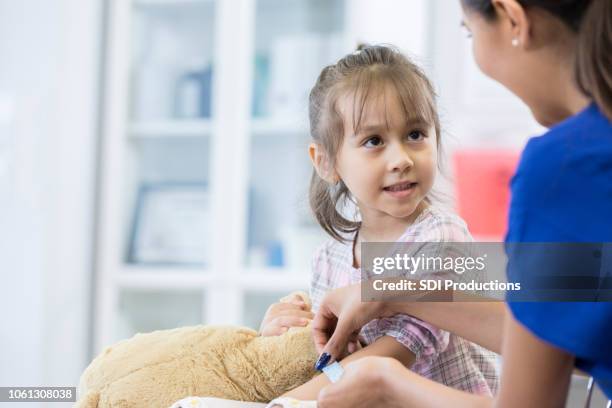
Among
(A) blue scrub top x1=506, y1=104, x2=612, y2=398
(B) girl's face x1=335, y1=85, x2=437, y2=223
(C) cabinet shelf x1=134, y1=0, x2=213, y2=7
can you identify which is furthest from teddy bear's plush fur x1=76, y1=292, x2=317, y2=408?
(C) cabinet shelf x1=134, y1=0, x2=213, y2=7

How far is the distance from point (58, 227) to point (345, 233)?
1.51 metres

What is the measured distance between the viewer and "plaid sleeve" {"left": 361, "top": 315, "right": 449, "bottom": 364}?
3.04 ft

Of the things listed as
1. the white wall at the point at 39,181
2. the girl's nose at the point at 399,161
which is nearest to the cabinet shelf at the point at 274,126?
the white wall at the point at 39,181

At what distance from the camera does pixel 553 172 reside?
620mm

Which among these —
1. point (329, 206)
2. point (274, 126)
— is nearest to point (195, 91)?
point (274, 126)

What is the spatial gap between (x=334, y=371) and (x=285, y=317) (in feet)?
0.52

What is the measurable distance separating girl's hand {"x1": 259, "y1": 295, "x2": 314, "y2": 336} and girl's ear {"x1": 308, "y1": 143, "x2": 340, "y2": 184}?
0.66 ft

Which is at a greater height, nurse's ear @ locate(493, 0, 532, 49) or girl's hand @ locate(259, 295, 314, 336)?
nurse's ear @ locate(493, 0, 532, 49)

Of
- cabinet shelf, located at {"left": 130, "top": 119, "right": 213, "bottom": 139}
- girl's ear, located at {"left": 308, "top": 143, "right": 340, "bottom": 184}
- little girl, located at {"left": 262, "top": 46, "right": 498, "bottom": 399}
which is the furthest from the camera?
cabinet shelf, located at {"left": 130, "top": 119, "right": 213, "bottom": 139}

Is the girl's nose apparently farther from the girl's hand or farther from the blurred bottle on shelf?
the blurred bottle on shelf

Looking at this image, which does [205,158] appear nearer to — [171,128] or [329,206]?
[171,128]

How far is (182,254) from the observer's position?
2617mm

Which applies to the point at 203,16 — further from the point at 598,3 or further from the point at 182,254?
the point at 598,3

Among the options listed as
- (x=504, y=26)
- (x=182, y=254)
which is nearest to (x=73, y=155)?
(x=182, y=254)
